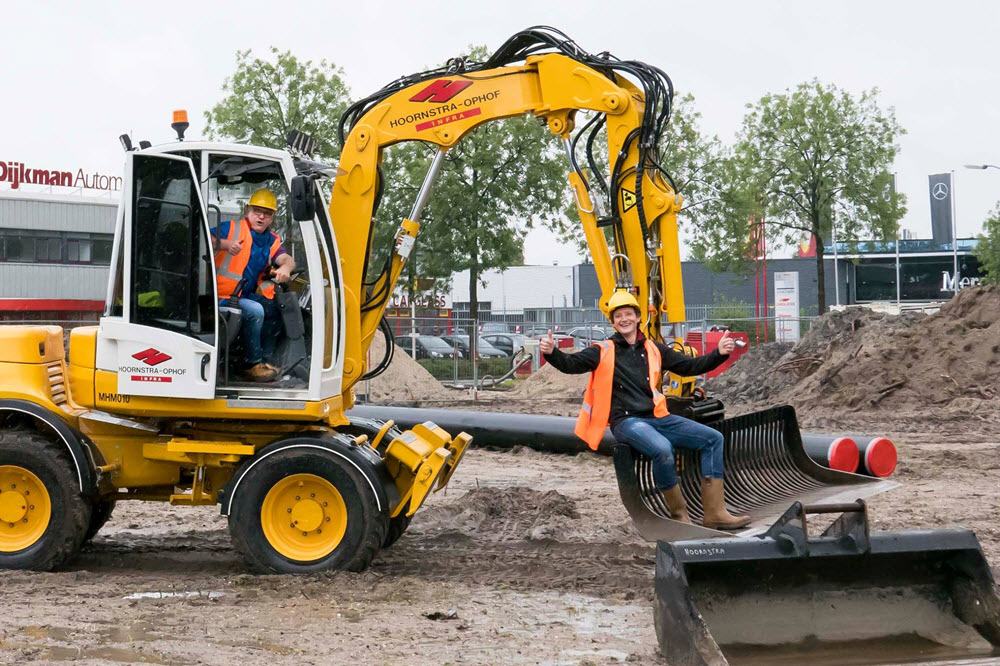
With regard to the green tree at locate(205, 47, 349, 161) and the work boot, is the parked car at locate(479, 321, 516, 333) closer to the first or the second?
the green tree at locate(205, 47, 349, 161)

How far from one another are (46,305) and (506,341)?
677 inches

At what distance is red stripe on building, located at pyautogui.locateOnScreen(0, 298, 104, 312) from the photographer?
121 ft

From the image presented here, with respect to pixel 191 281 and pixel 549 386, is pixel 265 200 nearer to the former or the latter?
pixel 191 281

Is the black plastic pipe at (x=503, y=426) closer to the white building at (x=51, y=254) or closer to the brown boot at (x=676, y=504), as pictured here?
the brown boot at (x=676, y=504)

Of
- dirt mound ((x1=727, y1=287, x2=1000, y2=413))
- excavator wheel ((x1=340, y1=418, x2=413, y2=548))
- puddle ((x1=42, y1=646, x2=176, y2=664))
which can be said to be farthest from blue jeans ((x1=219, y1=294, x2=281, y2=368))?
dirt mound ((x1=727, y1=287, x2=1000, y2=413))

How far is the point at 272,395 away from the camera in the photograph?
24.2 feet

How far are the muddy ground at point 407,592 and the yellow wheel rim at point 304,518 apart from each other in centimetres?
25

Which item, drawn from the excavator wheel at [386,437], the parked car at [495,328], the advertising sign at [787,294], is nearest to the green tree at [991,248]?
the advertising sign at [787,294]

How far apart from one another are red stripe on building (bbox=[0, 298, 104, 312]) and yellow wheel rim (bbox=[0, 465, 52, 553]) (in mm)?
31105

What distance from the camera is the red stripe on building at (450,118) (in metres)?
8.02

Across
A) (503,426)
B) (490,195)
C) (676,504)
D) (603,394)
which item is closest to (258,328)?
(603,394)

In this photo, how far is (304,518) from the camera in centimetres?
736

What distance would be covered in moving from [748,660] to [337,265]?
3738mm

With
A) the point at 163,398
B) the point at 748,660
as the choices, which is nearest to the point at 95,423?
the point at 163,398
